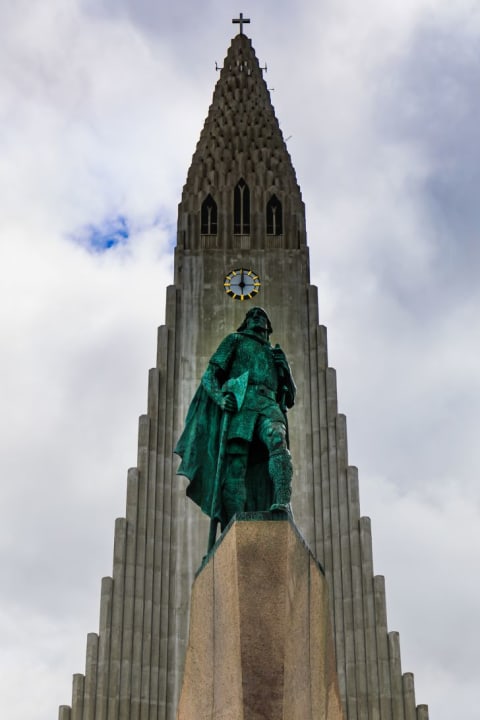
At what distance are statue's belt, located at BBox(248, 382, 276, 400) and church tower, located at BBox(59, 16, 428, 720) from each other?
61.6ft

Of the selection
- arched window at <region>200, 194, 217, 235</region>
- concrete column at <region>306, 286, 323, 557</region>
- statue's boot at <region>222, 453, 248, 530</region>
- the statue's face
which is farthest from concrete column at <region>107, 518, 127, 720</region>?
statue's boot at <region>222, 453, 248, 530</region>

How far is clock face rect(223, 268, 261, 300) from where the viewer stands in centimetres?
3734

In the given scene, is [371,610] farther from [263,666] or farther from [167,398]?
[263,666]

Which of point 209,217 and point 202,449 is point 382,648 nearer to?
point 209,217

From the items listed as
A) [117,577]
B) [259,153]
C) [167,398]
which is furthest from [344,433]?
[259,153]

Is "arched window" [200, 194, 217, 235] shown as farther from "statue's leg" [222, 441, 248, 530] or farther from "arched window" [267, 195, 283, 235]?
"statue's leg" [222, 441, 248, 530]

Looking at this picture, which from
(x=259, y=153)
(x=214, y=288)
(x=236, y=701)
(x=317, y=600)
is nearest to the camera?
(x=236, y=701)

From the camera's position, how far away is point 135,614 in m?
31.7

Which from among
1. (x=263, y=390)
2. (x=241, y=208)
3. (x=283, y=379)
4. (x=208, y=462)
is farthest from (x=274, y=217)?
(x=208, y=462)

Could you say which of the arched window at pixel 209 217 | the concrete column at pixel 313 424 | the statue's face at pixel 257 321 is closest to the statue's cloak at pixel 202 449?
the statue's face at pixel 257 321

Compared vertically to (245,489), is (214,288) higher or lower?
higher

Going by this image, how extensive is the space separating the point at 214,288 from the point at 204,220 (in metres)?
3.01

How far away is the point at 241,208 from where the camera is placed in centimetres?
3956

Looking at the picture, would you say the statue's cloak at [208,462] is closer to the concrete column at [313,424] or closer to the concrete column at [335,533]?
the concrete column at [335,533]
